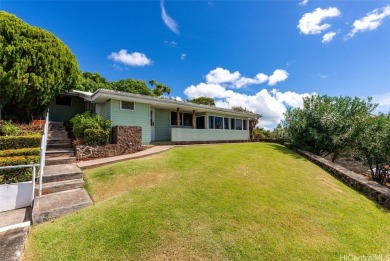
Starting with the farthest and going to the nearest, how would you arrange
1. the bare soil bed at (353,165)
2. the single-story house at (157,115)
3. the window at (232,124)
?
the window at (232,124) < the bare soil bed at (353,165) < the single-story house at (157,115)

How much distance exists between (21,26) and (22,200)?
10313 millimetres

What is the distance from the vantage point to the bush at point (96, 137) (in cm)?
920

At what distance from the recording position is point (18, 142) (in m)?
6.82

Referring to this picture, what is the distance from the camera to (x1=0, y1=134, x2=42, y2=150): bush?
21.8 ft

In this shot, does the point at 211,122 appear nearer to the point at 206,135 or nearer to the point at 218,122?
the point at 218,122

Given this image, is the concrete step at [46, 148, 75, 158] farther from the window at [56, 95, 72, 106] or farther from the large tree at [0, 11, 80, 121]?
the window at [56, 95, 72, 106]

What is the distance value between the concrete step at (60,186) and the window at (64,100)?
10.3 meters

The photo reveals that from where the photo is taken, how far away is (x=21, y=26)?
405 inches

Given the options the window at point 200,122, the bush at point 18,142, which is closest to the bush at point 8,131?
the bush at point 18,142

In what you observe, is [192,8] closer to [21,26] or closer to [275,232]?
[21,26]

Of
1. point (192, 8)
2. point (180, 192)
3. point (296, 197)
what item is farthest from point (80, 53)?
point (296, 197)

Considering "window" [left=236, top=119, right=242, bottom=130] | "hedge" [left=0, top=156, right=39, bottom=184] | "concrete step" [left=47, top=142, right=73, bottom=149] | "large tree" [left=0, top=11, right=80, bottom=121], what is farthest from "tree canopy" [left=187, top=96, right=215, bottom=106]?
"hedge" [left=0, top=156, right=39, bottom=184]

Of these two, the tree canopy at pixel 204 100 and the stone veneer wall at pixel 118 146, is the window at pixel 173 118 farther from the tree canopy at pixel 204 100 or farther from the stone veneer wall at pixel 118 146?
the tree canopy at pixel 204 100

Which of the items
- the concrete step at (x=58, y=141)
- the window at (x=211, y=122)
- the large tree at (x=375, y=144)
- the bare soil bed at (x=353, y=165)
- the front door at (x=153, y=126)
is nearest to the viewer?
the large tree at (x=375, y=144)
